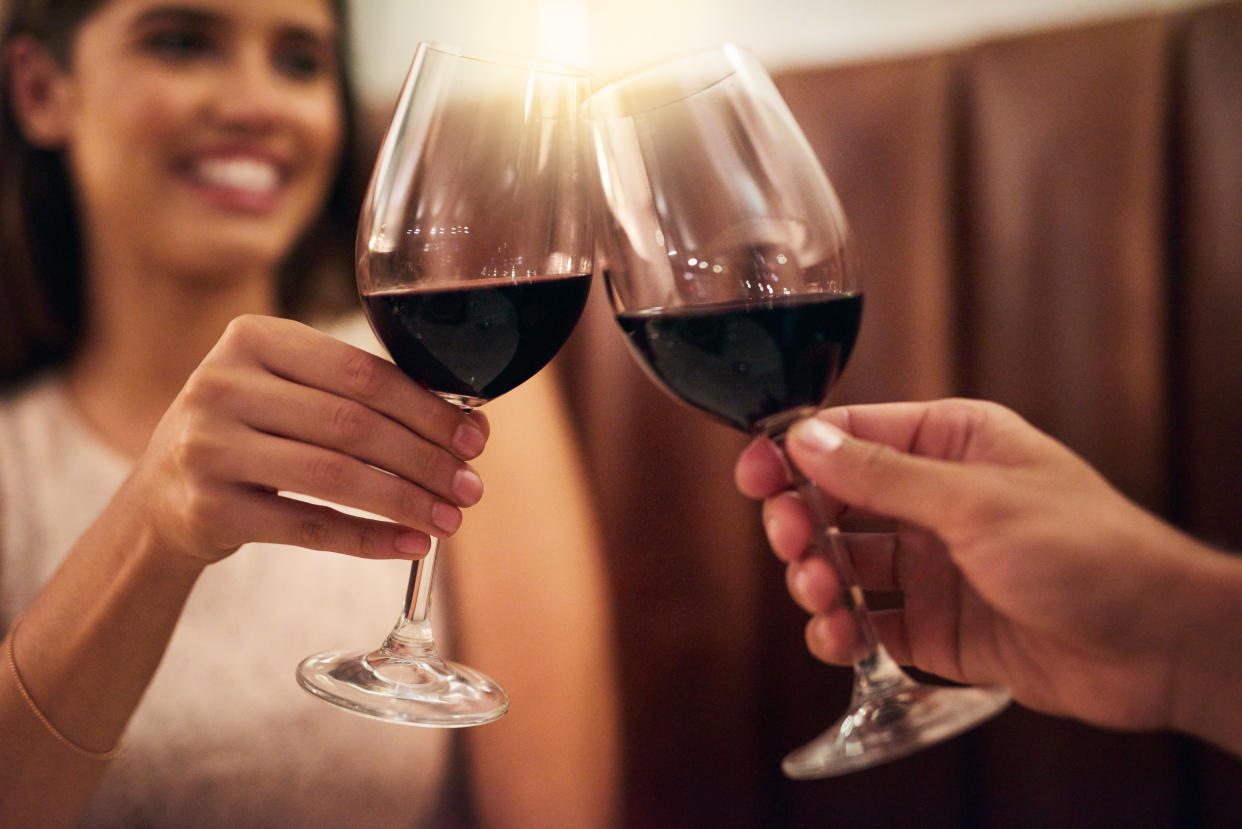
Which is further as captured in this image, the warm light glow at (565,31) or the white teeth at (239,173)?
the warm light glow at (565,31)

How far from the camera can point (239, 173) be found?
1.34 m

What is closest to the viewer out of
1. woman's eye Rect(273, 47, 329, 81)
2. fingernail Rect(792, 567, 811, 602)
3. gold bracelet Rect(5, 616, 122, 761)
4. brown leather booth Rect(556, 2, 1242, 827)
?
fingernail Rect(792, 567, 811, 602)

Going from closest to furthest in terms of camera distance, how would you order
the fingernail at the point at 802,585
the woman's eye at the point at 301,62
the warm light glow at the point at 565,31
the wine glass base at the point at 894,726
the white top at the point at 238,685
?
1. the wine glass base at the point at 894,726
2. the fingernail at the point at 802,585
3. the white top at the point at 238,685
4. the woman's eye at the point at 301,62
5. the warm light glow at the point at 565,31

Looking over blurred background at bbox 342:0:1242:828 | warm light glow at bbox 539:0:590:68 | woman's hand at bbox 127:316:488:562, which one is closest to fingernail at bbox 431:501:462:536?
woman's hand at bbox 127:316:488:562

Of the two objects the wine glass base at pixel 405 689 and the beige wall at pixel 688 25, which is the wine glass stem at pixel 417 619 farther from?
the beige wall at pixel 688 25

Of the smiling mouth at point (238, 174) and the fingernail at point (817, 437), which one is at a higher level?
the smiling mouth at point (238, 174)

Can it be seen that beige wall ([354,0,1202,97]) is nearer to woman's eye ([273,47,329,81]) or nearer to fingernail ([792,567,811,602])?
woman's eye ([273,47,329,81])

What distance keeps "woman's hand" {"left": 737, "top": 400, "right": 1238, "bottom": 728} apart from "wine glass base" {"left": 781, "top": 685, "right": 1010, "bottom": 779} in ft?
0.18

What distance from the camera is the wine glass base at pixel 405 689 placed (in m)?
0.56

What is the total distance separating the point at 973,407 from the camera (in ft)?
2.24

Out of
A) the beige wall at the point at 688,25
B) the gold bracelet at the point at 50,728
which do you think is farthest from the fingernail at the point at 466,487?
the beige wall at the point at 688,25

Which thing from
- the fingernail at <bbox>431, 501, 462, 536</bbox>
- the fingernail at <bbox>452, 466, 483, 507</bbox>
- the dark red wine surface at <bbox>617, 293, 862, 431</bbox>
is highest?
the dark red wine surface at <bbox>617, 293, 862, 431</bbox>

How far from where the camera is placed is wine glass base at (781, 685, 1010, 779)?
0.48 metres

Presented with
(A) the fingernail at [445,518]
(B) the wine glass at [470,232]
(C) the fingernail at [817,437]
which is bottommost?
(A) the fingernail at [445,518]
